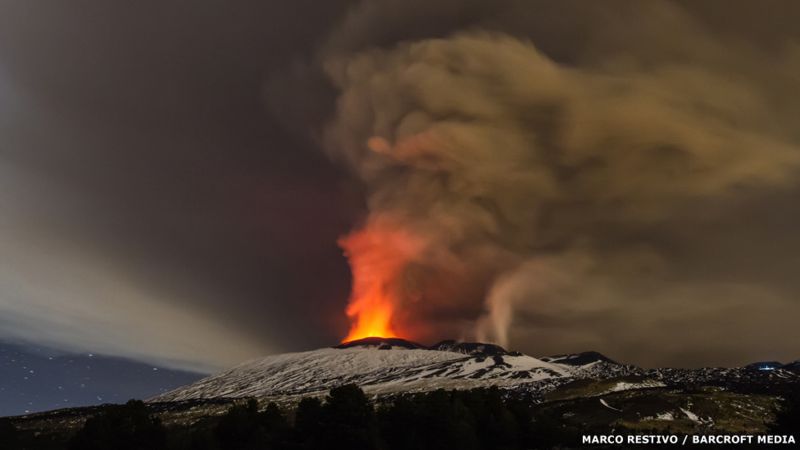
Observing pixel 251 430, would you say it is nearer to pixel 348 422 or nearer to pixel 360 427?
pixel 348 422

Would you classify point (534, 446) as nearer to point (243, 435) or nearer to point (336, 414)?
point (336, 414)

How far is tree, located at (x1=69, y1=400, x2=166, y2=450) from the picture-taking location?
80125 millimetres

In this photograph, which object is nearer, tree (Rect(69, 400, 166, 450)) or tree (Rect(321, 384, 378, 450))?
tree (Rect(321, 384, 378, 450))

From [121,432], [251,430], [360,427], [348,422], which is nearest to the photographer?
[360,427]

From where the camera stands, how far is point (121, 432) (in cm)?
8331

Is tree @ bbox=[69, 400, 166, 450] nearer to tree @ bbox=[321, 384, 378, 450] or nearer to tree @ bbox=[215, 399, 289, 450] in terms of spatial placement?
tree @ bbox=[215, 399, 289, 450]

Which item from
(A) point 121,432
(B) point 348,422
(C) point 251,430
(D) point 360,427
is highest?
(B) point 348,422

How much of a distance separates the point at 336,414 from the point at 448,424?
15646 mm

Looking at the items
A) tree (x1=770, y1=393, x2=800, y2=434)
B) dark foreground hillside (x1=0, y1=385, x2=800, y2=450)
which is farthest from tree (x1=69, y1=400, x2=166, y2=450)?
tree (x1=770, y1=393, x2=800, y2=434)

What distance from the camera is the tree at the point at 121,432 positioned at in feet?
263

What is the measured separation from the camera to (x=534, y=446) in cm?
8731

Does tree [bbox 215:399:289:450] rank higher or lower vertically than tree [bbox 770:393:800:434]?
lower

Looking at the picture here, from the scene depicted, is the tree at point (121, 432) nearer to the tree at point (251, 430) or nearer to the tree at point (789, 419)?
the tree at point (251, 430)

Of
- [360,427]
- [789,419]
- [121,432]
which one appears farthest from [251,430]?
[789,419]
